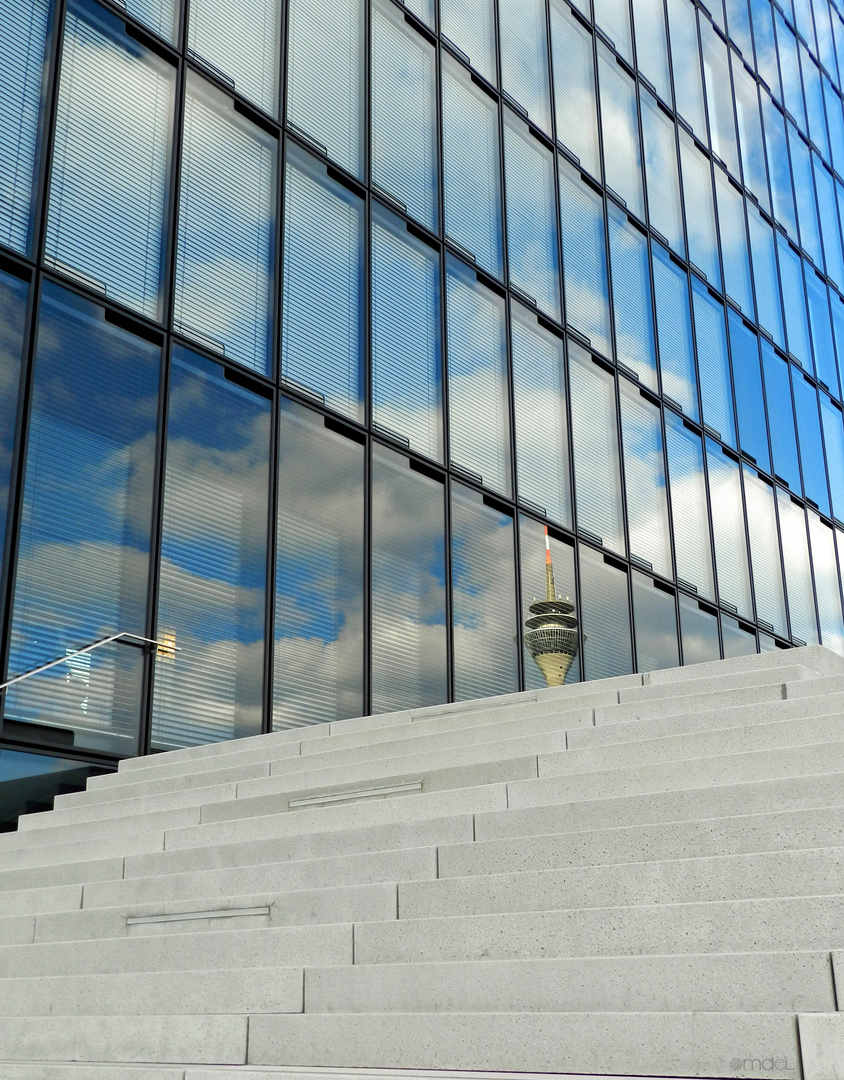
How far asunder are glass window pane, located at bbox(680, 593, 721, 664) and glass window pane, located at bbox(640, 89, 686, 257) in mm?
6728

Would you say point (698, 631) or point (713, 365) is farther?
point (713, 365)

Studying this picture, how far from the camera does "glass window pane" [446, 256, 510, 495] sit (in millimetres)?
16297

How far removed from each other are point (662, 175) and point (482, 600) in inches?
433

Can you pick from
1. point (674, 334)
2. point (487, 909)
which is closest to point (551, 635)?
point (674, 334)

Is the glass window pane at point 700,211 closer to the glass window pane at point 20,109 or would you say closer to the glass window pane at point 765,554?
the glass window pane at point 765,554

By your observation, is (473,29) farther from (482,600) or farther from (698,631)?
(698,631)

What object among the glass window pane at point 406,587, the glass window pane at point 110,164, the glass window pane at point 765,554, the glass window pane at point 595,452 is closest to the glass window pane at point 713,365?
the glass window pane at point 765,554

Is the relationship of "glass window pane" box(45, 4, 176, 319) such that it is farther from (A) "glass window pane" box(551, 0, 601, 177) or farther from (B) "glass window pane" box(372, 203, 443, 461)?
(A) "glass window pane" box(551, 0, 601, 177)

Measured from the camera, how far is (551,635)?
16.0 m

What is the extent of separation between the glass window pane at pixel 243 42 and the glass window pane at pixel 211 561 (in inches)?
143

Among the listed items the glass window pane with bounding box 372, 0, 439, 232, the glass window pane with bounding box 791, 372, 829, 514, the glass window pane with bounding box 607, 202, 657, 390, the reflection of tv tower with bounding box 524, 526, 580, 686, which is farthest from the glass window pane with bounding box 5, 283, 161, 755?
the glass window pane with bounding box 791, 372, 829, 514

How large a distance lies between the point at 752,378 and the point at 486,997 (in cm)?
2079

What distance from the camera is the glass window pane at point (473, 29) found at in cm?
1809

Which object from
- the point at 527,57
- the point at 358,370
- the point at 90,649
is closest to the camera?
the point at 90,649
